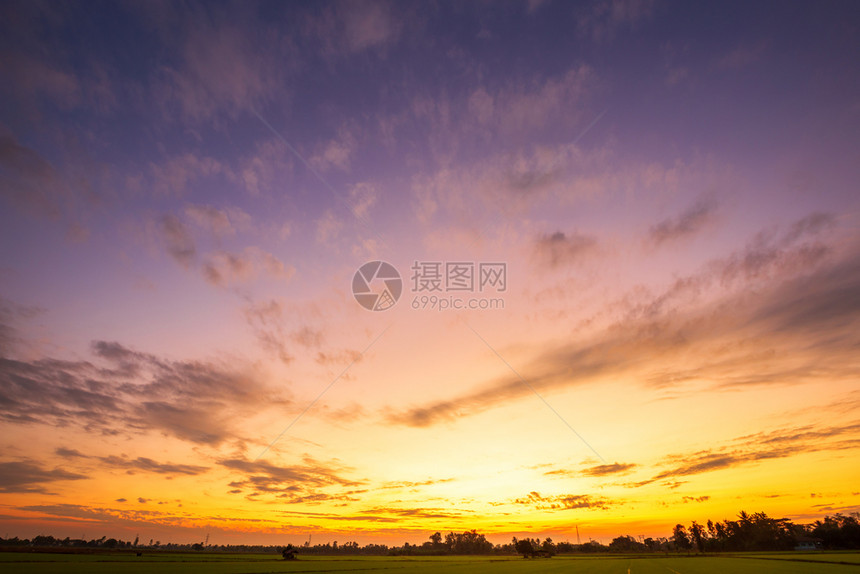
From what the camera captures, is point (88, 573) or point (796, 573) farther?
point (796, 573)

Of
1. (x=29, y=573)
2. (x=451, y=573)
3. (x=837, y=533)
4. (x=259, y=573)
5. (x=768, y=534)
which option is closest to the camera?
(x=29, y=573)

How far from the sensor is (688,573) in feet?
184

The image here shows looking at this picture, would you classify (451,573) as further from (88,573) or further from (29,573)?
(29,573)

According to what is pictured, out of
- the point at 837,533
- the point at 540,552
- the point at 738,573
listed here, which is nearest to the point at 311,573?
the point at 738,573

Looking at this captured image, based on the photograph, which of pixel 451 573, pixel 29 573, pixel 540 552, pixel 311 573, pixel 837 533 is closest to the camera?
pixel 29 573

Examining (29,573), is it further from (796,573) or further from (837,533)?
(837,533)

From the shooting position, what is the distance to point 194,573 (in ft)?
168

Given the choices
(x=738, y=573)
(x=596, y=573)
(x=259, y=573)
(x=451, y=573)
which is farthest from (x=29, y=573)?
(x=738, y=573)

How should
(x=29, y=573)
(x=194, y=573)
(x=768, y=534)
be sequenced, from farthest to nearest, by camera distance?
1. (x=768, y=534)
2. (x=194, y=573)
3. (x=29, y=573)

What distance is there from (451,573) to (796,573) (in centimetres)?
4710

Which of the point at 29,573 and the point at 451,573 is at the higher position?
the point at 29,573

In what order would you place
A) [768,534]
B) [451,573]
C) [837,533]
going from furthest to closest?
[768,534], [837,533], [451,573]

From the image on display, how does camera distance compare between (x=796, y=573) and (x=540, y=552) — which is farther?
(x=540, y=552)

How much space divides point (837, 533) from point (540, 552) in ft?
383
